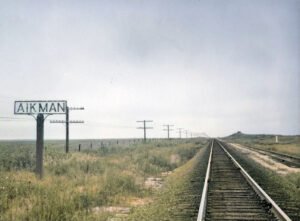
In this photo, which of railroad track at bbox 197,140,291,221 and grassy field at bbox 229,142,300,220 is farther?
grassy field at bbox 229,142,300,220

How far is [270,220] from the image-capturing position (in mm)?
5477

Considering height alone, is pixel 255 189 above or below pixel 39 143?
below

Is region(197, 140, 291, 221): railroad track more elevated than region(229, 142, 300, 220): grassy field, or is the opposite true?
region(197, 140, 291, 221): railroad track

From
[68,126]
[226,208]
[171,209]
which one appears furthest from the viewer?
[68,126]

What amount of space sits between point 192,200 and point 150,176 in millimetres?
6372

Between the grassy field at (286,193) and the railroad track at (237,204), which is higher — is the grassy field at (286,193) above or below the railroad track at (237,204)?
below

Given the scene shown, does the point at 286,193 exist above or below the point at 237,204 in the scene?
below

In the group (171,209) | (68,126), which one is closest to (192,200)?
(171,209)

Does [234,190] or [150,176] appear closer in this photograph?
[234,190]

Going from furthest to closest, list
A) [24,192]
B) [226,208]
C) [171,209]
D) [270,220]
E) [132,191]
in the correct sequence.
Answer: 1. [132,191]
2. [24,192]
3. [171,209]
4. [226,208]
5. [270,220]

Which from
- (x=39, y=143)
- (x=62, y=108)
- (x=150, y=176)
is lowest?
(x=150, y=176)

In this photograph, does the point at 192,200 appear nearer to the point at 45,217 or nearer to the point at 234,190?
the point at 234,190

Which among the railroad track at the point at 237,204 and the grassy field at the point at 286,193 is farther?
the grassy field at the point at 286,193

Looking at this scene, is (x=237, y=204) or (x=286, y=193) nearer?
(x=237, y=204)
